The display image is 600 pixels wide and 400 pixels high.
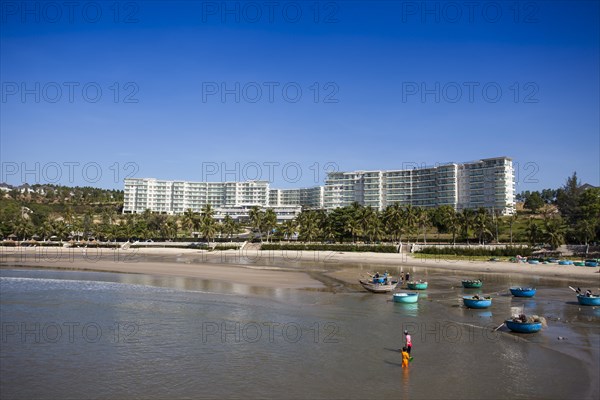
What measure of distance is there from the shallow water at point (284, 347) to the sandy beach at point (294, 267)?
51.7ft

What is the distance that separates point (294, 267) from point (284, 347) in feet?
167

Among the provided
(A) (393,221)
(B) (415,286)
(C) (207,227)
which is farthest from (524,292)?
(C) (207,227)

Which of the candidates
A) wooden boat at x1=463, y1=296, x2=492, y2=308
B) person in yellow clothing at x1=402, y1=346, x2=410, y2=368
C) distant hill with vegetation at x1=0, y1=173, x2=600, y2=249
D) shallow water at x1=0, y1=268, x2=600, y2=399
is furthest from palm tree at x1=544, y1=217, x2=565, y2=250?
person in yellow clothing at x1=402, y1=346, x2=410, y2=368

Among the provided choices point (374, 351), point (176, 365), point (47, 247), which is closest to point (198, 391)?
point (176, 365)

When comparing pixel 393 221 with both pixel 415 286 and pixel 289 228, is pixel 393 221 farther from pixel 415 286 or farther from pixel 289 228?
pixel 415 286

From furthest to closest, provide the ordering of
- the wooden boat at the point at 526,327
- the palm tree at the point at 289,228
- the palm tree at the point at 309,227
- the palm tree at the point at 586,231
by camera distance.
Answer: the palm tree at the point at 289,228 < the palm tree at the point at 309,227 < the palm tree at the point at 586,231 < the wooden boat at the point at 526,327

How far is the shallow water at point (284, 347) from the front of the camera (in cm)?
2106

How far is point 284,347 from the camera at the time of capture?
27.4m

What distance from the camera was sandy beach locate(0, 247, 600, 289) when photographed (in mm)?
62784

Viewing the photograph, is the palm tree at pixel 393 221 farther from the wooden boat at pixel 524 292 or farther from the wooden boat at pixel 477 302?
the wooden boat at pixel 477 302

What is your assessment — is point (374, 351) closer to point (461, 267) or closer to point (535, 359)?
point (535, 359)

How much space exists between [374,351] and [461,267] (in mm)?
54371

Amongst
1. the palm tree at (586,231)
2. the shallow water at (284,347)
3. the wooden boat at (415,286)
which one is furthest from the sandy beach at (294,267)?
the palm tree at (586,231)

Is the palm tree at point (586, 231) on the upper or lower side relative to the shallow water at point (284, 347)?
upper
